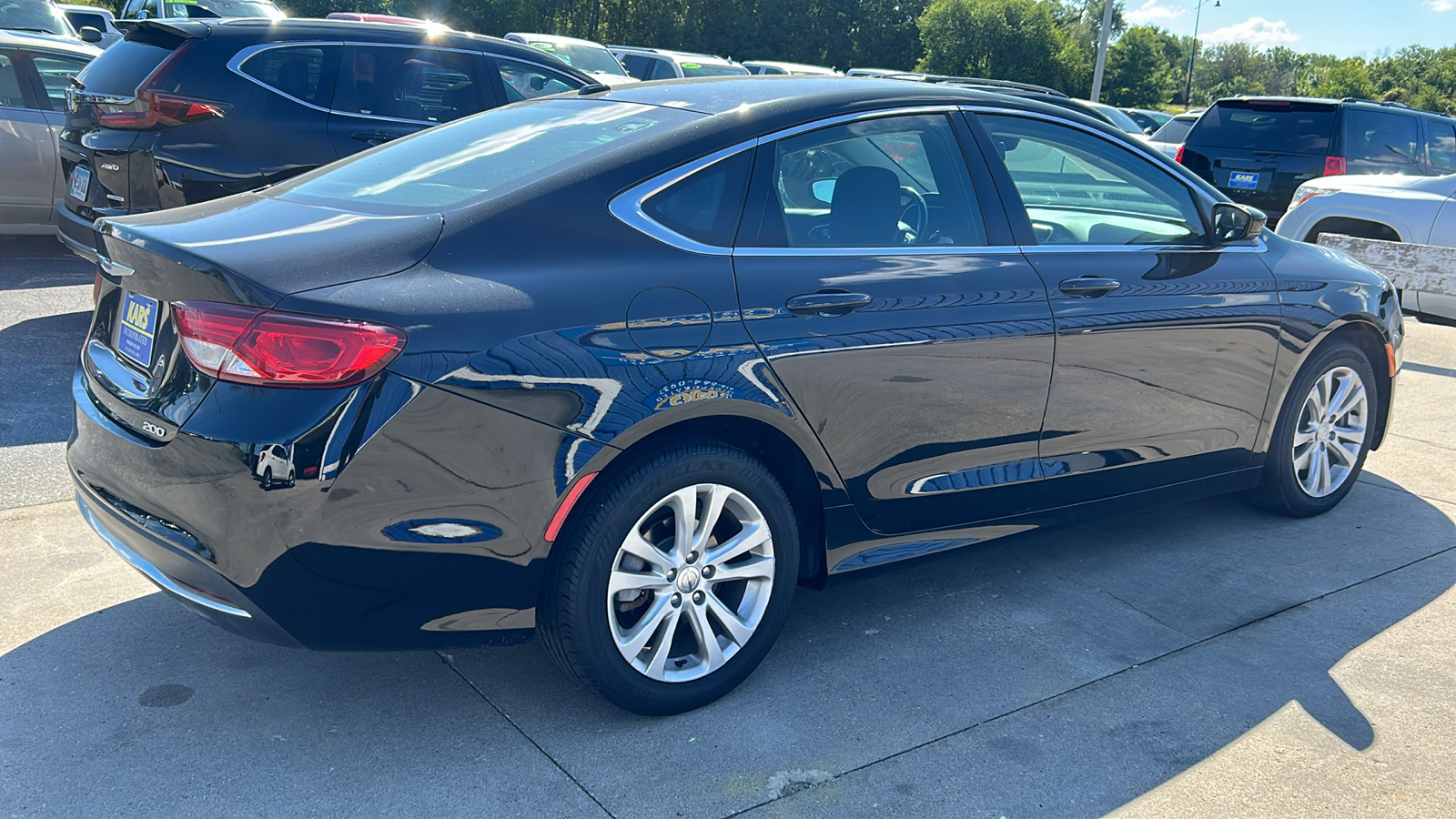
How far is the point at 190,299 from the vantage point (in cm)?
268

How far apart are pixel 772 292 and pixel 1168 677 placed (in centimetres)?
167

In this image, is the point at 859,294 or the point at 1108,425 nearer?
the point at 859,294

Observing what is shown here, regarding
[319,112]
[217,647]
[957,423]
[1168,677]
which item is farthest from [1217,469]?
[319,112]

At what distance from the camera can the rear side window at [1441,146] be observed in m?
11.8

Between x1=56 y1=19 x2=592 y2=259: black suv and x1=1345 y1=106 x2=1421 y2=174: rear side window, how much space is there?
8.47 meters

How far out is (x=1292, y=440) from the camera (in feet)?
15.5

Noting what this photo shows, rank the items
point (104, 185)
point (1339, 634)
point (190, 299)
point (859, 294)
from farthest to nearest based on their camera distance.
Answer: point (104, 185), point (1339, 634), point (859, 294), point (190, 299)

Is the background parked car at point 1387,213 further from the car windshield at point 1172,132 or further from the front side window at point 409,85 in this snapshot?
A: the car windshield at point 1172,132

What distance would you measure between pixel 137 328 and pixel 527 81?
5.15m

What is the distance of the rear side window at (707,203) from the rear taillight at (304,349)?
81 centimetres

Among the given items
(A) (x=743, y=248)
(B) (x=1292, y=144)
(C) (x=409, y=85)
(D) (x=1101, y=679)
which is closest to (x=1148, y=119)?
(B) (x=1292, y=144)

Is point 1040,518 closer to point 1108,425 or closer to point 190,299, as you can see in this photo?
point 1108,425

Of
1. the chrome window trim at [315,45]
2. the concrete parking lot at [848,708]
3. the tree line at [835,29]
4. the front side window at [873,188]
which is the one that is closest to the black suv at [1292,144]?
the chrome window trim at [315,45]

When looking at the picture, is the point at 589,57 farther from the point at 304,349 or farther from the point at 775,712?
the point at 304,349
